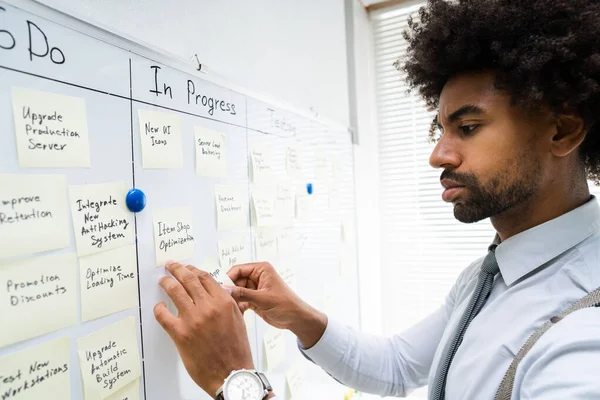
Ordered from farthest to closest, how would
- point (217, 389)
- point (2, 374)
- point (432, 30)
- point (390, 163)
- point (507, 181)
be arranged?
1. point (390, 163)
2. point (432, 30)
3. point (507, 181)
4. point (217, 389)
5. point (2, 374)

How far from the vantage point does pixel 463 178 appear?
722mm

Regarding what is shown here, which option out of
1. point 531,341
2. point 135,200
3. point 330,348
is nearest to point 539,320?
point 531,341

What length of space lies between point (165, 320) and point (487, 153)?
63cm

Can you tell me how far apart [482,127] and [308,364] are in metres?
0.81

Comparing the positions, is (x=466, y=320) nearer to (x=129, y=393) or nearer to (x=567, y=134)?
(x=567, y=134)

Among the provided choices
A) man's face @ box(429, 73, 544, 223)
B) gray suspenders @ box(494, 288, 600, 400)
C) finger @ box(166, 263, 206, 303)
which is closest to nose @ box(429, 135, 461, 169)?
man's face @ box(429, 73, 544, 223)

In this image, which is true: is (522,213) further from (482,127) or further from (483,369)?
(483,369)

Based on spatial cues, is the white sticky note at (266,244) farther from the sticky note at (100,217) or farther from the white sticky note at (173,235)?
the sticky note at (100,217)

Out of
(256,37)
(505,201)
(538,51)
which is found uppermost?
(256,37)

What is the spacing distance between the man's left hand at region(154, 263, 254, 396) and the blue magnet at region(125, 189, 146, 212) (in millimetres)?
134

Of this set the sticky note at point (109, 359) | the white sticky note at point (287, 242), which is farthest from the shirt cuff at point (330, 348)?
the sticky note at point (109, 359)

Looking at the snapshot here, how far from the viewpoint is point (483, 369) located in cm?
61

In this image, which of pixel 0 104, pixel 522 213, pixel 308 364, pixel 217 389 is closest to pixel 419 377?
pixel 308 364

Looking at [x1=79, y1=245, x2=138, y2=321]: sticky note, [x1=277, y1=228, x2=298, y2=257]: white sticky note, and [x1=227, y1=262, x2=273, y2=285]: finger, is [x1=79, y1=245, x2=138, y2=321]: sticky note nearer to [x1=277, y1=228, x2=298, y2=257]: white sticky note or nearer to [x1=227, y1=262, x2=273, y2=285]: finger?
[x1=227, y1=262, x2=273, y2=285]: finger
